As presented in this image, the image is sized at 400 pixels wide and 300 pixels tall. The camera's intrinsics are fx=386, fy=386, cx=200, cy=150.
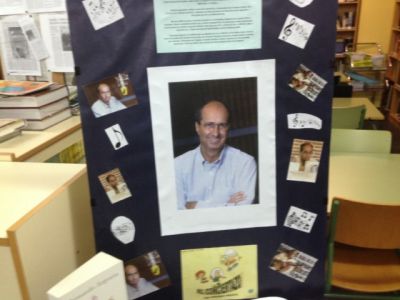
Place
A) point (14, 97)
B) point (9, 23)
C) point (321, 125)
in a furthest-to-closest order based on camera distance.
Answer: point (9, 23), point (14, 97), point (321, 125)

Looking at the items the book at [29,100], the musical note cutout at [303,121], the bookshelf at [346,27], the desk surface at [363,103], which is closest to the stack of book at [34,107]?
the book at [29,100]

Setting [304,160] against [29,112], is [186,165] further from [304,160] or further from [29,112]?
[29,112]

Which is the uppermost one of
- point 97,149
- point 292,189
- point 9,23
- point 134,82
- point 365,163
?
point 9,23

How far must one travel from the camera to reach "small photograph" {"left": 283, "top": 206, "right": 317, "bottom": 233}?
1.20 metres

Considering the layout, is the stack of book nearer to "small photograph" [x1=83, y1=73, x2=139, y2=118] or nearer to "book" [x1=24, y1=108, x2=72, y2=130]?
"book" [x1=24, y1=108, x2=72, y2=130]

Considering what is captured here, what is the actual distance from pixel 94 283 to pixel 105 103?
0.48 meters

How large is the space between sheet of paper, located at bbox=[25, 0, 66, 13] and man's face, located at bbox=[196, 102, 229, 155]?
3.79 feet

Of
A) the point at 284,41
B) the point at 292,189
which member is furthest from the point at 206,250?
the point at 284,41

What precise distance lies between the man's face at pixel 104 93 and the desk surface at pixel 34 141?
0.54 metres

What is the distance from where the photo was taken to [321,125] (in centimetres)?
114

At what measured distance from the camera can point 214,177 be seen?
116 cm

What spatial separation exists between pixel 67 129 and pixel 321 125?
1103mm

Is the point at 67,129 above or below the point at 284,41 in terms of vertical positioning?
below

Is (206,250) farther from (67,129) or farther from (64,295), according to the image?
(67,129)
